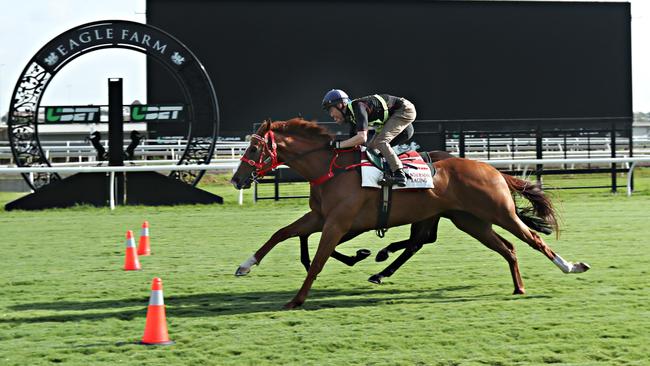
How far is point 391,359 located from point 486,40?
3262cm

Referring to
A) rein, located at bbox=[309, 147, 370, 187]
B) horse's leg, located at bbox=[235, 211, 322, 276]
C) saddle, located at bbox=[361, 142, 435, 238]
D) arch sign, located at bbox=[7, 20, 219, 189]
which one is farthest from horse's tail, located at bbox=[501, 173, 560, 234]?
arch sign, located at bbox=[7, 20, 219, 189]

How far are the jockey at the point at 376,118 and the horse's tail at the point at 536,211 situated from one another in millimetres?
1355

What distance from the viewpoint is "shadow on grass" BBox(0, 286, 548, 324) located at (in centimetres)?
802

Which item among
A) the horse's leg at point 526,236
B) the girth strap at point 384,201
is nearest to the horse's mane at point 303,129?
the girth strap at point 384,201

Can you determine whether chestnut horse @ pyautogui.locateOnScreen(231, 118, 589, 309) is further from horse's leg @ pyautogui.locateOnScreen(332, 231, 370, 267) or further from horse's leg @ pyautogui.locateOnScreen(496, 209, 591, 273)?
horse's leg @ pyautogui.locateOnScreen(332, 231, 370, 267)

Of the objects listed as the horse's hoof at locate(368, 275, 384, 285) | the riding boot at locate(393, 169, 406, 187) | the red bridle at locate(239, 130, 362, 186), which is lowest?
the horse's hoof at locate(368, 275, 384, 285)

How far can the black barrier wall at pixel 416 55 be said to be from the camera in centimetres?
3431

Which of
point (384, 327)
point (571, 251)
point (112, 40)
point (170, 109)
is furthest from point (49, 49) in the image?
point (384, 327)

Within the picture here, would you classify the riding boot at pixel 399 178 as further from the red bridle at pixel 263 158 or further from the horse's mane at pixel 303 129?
the red bridle at pixel 263 158

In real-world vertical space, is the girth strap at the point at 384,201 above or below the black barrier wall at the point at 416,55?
below

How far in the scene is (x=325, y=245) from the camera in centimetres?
848

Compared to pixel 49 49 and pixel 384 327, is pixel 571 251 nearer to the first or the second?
pixel 384 327

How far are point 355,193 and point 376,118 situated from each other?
2.33 feet

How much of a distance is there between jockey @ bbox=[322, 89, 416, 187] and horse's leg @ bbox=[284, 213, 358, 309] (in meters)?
0.52
